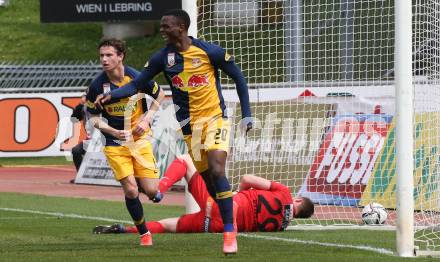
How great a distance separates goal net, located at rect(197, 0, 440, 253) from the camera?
14.5 metres

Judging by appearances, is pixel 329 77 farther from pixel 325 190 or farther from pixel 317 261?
pixel 317 261

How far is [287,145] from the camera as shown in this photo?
16406 mm

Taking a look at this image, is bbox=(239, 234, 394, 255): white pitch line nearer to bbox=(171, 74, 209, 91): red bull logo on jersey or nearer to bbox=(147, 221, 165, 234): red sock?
bbox=(147, 221, 165, 234): red sock

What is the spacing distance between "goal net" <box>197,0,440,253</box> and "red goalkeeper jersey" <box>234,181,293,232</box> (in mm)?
1568

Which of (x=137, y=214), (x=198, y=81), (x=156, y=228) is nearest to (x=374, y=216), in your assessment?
(x=156, y=228)

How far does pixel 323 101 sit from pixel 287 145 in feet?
2.71

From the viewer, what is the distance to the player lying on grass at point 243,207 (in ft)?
38.8

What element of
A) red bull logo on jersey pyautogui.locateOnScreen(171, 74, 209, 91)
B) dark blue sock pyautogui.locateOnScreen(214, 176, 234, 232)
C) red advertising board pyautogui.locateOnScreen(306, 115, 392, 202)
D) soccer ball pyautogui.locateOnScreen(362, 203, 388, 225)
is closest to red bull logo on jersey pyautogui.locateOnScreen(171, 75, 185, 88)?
red bull logo on jersey pyautogui.locateOnScreen(171, 74, 209, 91)

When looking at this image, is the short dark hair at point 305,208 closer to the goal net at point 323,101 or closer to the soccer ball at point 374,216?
the goal net at point 323,101

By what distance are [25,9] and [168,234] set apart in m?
36.5

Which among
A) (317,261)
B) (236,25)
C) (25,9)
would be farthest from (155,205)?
(25,9)

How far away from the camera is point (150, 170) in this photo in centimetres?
1162

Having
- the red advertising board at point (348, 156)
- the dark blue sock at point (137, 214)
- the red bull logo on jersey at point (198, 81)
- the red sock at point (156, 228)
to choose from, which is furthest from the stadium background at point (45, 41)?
the red bull logo on jersey at point (198, 81)

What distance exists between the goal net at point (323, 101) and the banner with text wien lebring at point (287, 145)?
0.01 meters
